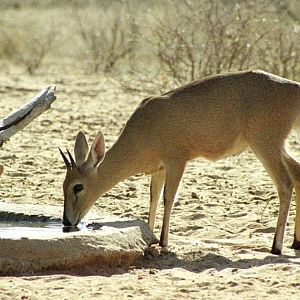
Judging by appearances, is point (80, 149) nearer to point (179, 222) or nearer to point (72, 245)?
point (179, 222)

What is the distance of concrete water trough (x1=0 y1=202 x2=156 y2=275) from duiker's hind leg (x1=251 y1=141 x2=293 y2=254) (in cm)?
121

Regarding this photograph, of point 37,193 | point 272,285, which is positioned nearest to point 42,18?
point 37,193

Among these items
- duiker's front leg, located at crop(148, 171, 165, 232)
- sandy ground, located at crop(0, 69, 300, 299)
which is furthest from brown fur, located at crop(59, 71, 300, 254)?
sandy ground, located at crop(0, 69, 300, 299)

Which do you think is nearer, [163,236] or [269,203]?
[163,236]

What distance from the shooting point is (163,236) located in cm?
943

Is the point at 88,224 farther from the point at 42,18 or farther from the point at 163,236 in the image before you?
the point at 42,18

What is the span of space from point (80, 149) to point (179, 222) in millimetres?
1470

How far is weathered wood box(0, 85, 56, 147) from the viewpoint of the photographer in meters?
9.32

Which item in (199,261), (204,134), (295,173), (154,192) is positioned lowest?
(199,261)

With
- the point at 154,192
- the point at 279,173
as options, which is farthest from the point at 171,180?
the point at 279,173

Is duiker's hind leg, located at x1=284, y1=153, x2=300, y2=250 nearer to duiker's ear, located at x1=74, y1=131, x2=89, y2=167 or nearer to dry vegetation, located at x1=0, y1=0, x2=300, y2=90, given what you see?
duiker's ear, located at x1=74, y1=131, x2=89, y2=167

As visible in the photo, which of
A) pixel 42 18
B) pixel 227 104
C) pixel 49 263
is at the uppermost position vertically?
pixel 227 104

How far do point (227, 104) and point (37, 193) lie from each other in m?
3.04

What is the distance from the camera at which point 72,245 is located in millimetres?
8250
